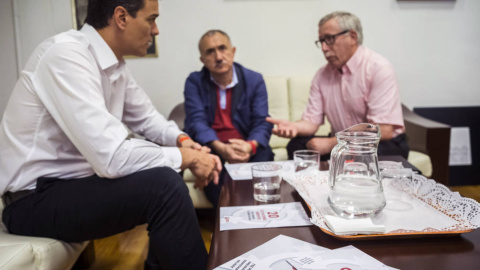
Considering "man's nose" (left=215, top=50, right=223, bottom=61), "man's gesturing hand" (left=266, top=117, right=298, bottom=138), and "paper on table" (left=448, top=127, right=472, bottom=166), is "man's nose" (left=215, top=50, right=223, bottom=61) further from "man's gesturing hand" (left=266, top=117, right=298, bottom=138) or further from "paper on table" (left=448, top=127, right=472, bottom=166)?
"paper on table" (left=448, top=127, right=472, bottom=166)

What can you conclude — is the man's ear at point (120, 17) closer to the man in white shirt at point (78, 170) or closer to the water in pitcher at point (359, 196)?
the man in white shirt at point (78, 170)

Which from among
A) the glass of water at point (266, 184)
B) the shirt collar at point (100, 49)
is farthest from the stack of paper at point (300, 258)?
the shirt collar at point (100, 49)

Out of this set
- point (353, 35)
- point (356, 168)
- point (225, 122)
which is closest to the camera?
point (356, 168)

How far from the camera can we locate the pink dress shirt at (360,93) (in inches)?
71.9

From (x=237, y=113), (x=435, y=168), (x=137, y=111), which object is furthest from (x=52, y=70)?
(x=435, y=168)

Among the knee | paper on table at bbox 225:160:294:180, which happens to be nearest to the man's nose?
paper on table at bbox 225:160:294:180

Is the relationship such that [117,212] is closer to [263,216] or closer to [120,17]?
[263,216]

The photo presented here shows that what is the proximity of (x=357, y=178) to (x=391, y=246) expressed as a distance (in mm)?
143

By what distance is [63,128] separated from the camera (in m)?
1.03

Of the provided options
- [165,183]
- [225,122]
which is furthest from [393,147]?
[165,183]

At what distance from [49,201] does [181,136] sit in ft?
2.18

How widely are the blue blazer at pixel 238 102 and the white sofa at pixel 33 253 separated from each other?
42.8 inches

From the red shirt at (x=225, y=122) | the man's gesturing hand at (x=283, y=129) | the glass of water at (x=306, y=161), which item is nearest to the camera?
the glass of water at (x=306, y=161)

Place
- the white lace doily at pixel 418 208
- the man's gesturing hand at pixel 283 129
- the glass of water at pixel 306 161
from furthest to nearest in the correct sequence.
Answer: the man's gesturing hand at pixel 283 129 → the glass of water at pixel 306 161 → the white lace doily at pixel 418 208
